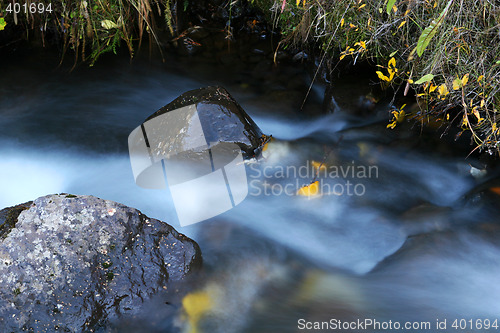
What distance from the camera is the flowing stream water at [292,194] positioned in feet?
7.65

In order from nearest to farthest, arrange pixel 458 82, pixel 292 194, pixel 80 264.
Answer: pixel 80 264 < pixel 458 82 < pixel 292 194

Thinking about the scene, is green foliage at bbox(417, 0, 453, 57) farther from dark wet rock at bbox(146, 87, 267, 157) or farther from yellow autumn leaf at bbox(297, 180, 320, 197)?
dark wet rock at bbox(146, 87, 267, 157)

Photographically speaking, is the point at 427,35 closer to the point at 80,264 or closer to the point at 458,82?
the point at 458,82

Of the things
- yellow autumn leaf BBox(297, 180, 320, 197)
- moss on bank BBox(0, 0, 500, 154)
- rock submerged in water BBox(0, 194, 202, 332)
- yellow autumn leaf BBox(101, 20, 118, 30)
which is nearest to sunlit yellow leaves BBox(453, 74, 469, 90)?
moss on bank BBox(0, 0, 500, 154)

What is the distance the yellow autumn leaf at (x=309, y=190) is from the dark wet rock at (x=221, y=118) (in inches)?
19.1

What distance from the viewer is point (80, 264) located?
2.04 metres

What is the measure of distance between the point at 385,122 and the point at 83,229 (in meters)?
2.68

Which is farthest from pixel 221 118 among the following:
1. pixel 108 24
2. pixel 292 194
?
pixel 108 24

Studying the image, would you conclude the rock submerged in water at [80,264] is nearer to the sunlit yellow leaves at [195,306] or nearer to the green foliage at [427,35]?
the sunlit yellow leaves at [195,306]

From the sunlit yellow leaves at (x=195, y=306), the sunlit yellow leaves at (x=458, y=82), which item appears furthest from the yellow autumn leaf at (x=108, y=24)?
the sunlit yellow leaves at (x=458, y=82)

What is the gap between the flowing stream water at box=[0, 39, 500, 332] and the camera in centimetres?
233

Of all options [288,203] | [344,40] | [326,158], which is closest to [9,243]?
[288,203]

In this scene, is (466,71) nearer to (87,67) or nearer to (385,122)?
(385,122)

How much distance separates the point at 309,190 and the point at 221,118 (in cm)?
85
